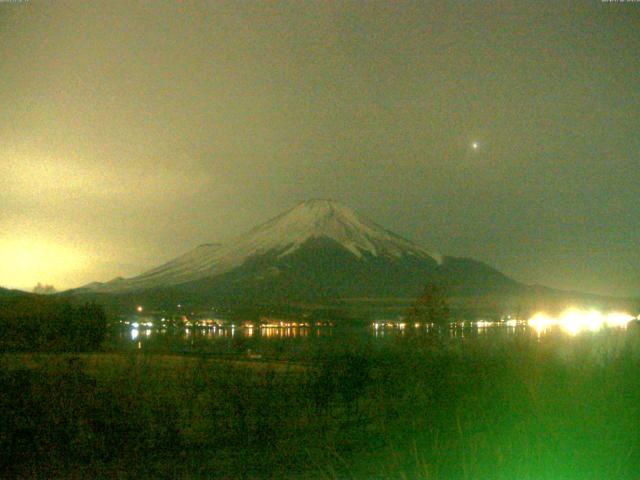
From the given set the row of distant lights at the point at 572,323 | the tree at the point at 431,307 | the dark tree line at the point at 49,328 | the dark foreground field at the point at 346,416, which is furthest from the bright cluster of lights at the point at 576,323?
the dark tree line at the point at 49,328

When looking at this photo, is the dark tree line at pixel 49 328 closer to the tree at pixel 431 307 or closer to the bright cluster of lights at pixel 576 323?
the bright cluster of lights at pixel 576 323

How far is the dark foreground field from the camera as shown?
10820 millimetres

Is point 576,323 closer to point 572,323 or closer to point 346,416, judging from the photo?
point 572,323

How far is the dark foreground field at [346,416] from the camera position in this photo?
426 inches

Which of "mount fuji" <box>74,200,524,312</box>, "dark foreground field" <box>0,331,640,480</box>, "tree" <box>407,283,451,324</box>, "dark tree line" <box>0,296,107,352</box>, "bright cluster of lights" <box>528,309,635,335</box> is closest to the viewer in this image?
"dark foreground field" <box>0,331,640,480</box>

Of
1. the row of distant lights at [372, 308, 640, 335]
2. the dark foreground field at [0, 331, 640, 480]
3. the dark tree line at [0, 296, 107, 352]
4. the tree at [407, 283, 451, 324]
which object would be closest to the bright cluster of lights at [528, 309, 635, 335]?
the row of distant lights at [372, 308, 640, 335]

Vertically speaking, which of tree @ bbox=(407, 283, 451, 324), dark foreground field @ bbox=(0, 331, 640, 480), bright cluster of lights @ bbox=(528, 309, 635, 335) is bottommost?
dark foreground field @ bbox=(0, 331, 640, 480)

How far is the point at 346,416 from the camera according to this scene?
1642 centimetres

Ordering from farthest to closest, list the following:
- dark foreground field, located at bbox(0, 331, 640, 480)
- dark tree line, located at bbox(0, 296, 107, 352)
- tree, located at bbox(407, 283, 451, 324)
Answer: tree, located at bbox(407, 283, 451, 324) < dark tree line, located at bbox(0, 296, 107, 352) < dark foreground field, located at bbox(0, 331, 640, 480)

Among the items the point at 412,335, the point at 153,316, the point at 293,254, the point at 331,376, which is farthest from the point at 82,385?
the point at 293,254

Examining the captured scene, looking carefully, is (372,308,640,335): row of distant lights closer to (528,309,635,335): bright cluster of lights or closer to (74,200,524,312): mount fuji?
(528,309,635,335): bright cluster of lights

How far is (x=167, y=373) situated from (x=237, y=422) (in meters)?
2.56

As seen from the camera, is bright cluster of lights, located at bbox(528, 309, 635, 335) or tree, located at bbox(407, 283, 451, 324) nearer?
bright cluster of lights, located at bbox(528, 309, 635, 335)

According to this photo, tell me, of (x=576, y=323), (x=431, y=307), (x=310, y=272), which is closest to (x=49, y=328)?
(x=576, y=323)
